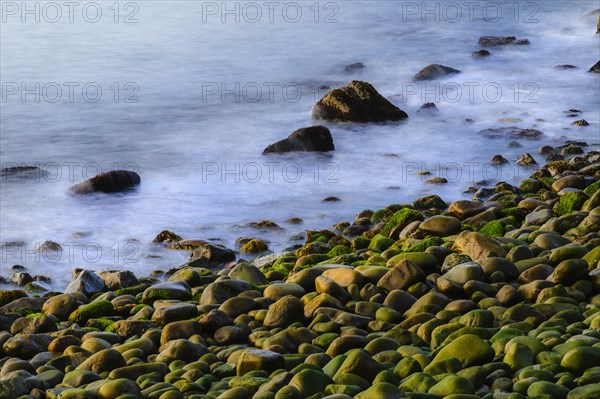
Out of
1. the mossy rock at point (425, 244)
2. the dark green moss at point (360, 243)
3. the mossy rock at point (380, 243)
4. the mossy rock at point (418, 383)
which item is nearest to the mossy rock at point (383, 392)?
the mossy rock at point (418, 383)

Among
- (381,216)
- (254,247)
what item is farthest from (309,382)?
(381,216)

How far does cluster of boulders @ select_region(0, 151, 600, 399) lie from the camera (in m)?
3.96

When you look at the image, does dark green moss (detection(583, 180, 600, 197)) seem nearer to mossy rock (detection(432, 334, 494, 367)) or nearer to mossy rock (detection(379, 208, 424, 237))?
mossy rock (detection(379, 208, 424, 237))

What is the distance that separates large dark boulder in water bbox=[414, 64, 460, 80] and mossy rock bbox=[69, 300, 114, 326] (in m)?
9.26

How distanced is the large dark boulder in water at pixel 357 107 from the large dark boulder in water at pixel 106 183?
10.4ft

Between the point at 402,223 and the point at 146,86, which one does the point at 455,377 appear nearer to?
the point at 402,223

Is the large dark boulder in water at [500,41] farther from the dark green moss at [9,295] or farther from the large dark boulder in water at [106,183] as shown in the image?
the dark green moss at [9,295]

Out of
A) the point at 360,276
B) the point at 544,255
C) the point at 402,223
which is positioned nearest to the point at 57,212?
the point at 402,223

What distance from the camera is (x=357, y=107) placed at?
456 inches

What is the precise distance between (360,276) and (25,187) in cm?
528

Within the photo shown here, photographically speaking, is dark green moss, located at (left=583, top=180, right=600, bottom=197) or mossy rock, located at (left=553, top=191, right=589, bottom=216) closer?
mossy rock, located at (left=553, top=191, right=589, bottom=216)

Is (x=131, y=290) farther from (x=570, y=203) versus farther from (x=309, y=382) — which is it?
(x=570, y=203)

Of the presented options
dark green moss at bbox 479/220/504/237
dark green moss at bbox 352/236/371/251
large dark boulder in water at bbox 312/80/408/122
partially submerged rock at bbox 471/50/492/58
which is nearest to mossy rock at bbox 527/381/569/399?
dark green moss at bbox 479/220/504/237

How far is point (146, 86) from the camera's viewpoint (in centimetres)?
1427
